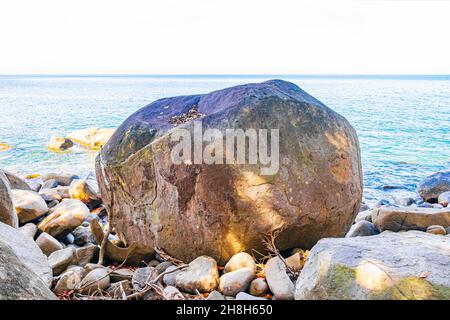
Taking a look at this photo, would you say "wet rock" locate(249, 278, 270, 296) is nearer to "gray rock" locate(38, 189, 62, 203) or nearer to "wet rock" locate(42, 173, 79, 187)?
"gray rock" locate(38, 189, 62, 203)

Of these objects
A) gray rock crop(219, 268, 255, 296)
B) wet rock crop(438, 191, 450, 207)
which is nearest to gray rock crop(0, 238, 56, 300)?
gray rock crop(219, 268, 255, 296)

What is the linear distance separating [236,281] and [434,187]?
911 cm

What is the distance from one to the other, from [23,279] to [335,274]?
2.37m

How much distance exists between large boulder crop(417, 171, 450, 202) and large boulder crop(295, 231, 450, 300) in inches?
326

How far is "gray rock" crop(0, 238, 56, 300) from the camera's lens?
2.55 metres

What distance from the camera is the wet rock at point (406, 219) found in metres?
5.84


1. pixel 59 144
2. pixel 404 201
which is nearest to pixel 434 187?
pixel 404 201

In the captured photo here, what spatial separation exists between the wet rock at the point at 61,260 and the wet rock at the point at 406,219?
4441 millimetres

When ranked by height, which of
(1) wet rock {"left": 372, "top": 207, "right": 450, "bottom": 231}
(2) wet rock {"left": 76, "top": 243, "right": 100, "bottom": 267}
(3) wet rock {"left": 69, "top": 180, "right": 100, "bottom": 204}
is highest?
(1) wet rock {"left": 372, "top": 207, "right": 450, "bottom": 231}

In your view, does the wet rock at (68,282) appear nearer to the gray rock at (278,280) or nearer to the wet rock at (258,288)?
the wet rock at (258,288)

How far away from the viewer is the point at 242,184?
463 centimetres

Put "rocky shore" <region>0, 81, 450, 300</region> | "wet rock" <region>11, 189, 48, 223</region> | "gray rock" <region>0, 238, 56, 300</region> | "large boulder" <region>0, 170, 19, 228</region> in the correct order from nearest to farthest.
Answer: "gray rock" <region>0, 238, 56, 300</region> < "rocky shore" <region>0, 81, 450, 300</region> < "large boulder" <region>0, 170, 19, 228</region> < "wet rock" <region>11, 189, 48, 223</region>

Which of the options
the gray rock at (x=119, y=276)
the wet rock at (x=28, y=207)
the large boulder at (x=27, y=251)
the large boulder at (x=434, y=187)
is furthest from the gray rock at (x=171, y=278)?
the large boulder at (x=434, y=187)
